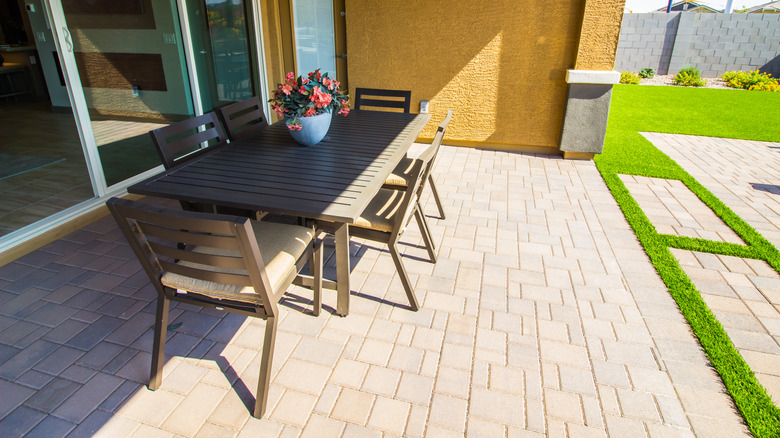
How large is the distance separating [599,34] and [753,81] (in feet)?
30.5

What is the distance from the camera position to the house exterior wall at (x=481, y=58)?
484 centimetres

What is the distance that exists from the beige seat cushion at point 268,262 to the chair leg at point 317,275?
10cm

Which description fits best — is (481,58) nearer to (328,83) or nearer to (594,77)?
(594,77)

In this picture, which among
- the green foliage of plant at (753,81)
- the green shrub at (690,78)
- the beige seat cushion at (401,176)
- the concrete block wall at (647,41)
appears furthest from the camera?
the concrete block wall at (647,41)

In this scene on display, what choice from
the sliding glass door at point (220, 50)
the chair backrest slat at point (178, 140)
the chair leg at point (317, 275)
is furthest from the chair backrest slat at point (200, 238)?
the sliding glass door at point (220, 50)

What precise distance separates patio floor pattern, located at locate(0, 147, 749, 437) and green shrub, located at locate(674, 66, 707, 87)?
11.1m

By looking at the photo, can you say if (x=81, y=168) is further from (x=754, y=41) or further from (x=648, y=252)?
(x=754, y=41)

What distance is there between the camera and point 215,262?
1.57m

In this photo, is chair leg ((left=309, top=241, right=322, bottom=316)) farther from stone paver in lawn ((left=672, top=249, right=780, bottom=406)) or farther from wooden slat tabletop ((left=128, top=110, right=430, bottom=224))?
stone paver in lawn ((left=672, top=249, right=780, bottom=406))

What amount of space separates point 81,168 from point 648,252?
16.4ft

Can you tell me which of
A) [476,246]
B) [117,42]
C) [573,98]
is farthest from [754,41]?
[117,42]

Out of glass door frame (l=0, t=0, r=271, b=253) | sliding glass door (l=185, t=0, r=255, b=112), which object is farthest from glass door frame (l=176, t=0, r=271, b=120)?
glass door frame (l=0, t=0, r=271, b=253)

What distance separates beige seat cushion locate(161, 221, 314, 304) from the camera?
173 centimetres

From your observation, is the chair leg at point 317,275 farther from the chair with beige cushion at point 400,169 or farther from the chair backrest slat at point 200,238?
the chair with beige cushion at point 400,169
